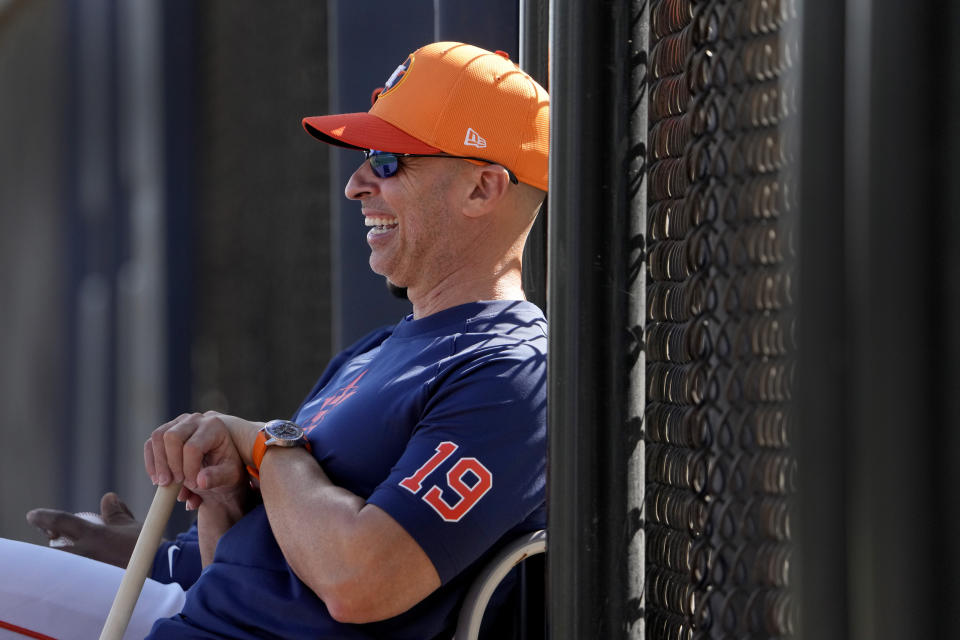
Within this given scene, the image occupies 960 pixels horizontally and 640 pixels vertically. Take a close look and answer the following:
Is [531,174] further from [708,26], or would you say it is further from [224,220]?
[224,220]

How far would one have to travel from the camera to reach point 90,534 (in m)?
2.00

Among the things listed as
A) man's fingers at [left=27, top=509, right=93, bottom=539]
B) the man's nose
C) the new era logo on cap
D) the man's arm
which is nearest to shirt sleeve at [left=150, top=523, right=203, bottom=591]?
man's fingers at [left=27, top=509, right=93, bottom=539]

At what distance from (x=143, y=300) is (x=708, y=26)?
4229 millimetres

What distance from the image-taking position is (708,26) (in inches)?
35.6

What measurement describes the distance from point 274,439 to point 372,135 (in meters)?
0.53

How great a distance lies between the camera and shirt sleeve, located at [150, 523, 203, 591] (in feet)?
6.37

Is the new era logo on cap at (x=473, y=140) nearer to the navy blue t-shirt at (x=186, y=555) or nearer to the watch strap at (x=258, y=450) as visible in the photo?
the navy blue t-shirt at (x=186, y=555)

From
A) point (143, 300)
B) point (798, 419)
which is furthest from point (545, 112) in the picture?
point (143, 300)

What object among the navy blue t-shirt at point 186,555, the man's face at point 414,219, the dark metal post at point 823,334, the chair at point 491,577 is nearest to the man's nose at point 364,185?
the man's face at point 414,219

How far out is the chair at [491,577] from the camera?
4.61ft

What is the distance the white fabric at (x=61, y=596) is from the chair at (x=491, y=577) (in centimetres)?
56

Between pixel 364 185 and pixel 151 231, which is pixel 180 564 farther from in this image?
pixel 151 231

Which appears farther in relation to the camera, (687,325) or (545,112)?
(545,112)

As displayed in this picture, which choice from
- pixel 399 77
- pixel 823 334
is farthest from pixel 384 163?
pixel 823 334
